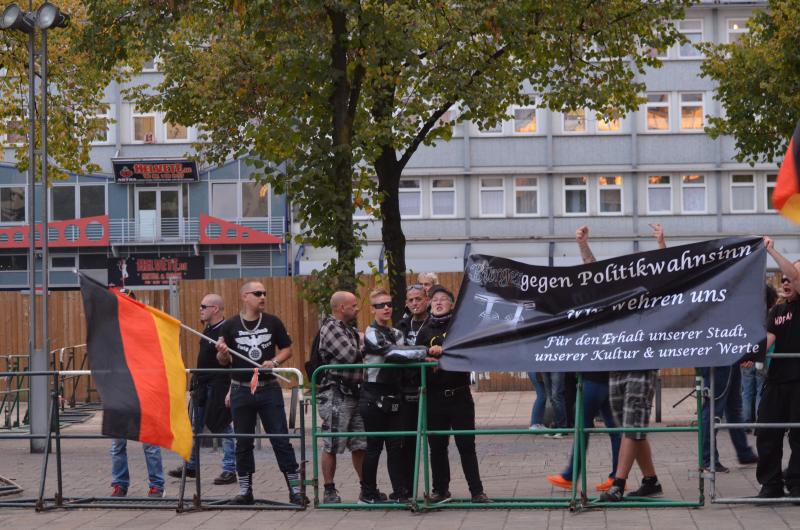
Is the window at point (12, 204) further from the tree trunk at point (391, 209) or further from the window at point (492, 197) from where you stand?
the tree trunk at point (391, 209)

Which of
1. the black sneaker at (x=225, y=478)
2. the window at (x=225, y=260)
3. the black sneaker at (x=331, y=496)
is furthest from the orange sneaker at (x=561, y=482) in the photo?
the window at (x=225, y=260)

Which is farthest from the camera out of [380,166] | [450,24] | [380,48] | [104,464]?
[380,166]

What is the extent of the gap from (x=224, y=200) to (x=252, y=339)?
4054cm

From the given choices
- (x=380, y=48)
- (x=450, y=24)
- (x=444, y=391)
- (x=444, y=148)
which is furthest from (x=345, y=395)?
(x=444, y=148)

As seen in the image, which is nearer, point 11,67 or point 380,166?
point 380,166

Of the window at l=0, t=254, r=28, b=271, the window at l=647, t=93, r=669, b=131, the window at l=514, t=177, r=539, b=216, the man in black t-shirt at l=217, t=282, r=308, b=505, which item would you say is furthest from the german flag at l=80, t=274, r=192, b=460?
the window at l=0, t=254, r=28, b=271

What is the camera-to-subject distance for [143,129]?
50812 millimetres

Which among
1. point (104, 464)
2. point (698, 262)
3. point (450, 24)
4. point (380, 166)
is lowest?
point (104, 464)

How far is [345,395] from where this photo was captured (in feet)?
36.0

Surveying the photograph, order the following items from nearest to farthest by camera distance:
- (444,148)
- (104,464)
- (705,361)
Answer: (705,361), (104,464), (444,148)

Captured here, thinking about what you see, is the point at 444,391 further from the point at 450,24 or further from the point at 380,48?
the point at 450,24

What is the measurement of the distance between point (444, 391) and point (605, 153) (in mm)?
37395

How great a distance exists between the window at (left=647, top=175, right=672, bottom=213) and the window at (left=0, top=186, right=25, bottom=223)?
24305 millimetres

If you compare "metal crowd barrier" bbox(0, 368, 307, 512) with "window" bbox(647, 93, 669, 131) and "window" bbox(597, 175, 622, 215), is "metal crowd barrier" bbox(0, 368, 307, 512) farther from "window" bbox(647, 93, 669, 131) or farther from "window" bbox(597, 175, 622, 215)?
"window" bbox(647, 93, 669, 131)
